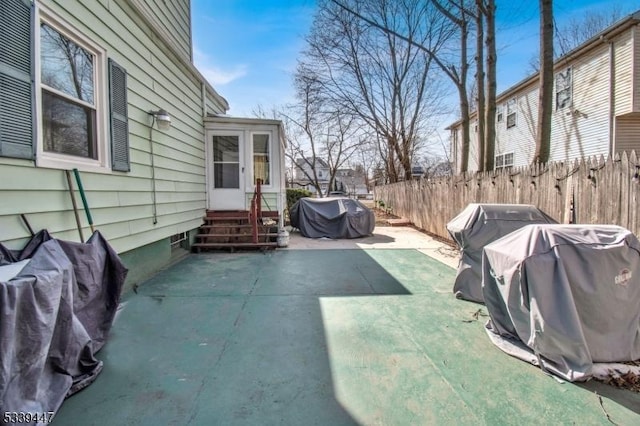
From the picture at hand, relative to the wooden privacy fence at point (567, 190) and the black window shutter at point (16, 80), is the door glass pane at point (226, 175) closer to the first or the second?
the black window shutter at point (16, 80)

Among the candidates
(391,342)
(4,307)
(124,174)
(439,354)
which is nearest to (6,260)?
(4,307)

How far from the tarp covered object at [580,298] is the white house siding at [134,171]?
3693 mm

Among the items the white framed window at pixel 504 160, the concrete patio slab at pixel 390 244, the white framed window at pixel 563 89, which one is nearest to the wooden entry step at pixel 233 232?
the concrete patio slab at pixel 390 244

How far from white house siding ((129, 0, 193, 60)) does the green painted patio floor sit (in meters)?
4.06

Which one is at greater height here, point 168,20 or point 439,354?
point 168,20

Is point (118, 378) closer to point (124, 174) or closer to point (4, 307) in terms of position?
point (4, 307)

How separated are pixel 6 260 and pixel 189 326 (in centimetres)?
144

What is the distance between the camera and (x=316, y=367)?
2.36 metres

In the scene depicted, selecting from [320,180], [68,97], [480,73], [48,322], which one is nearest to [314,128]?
[480,73]

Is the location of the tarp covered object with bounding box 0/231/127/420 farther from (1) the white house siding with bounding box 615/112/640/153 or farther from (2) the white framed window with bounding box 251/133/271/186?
A: (1) the white house siding with bounding box 615/112/640/153

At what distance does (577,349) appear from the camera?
7.29ft

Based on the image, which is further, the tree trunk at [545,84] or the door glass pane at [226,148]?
the door glass pane at [226,148]

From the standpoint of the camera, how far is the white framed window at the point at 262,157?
7418 millimetres

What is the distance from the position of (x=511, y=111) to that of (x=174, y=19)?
13.6 metres
